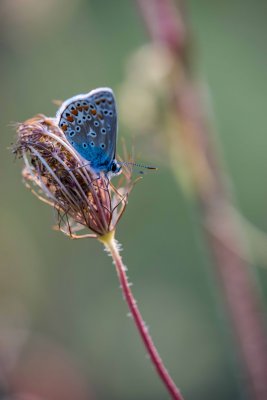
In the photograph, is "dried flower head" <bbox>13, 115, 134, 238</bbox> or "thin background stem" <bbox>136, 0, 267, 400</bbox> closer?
"dried flower head" <bbox>13, 115, 134, 238</bbox>

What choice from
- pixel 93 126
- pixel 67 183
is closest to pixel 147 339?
pixel 67 183

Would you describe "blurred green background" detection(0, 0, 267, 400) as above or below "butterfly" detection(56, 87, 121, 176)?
below

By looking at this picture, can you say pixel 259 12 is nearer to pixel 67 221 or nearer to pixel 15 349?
pixel 15 349

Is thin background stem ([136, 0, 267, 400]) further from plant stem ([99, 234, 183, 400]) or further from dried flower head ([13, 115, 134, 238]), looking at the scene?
plant stem ([99, 234, 183, 400])

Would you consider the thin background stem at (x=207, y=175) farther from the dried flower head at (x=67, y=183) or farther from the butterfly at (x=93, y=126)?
the dried flower head at (x=67, y=183)

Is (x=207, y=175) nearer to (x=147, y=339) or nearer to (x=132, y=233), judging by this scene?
(x=147, y=339)

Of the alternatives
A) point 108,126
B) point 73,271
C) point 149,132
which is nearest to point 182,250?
point 73,271

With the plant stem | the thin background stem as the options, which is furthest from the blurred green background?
the plant stem
